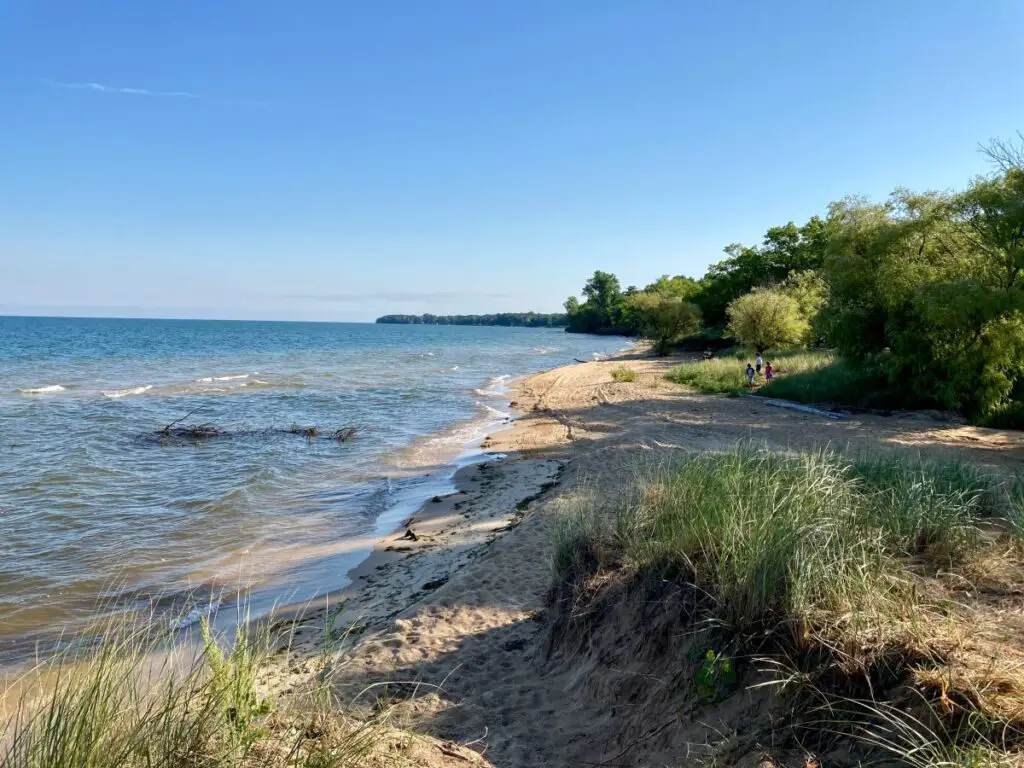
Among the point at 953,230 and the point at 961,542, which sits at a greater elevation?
the point at 953,230

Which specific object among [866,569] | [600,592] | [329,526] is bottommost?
[329,526]

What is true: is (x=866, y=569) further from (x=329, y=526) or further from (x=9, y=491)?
(x=9, y=491)

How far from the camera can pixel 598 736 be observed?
4164 millimetres

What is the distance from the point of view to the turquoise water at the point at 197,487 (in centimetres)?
892

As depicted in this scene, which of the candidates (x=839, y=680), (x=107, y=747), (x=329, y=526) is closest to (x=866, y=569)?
(x=839, y=680)

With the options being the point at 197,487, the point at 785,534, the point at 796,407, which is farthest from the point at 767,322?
the point at 785,534

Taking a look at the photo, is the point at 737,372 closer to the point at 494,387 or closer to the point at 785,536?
the point at 494,387

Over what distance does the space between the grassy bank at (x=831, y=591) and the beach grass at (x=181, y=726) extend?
219 cm

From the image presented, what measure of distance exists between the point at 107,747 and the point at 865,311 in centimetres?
2124

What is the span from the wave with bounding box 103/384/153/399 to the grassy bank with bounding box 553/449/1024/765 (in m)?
29.7

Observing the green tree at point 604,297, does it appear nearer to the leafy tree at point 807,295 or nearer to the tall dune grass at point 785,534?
the leafy tree at point 807,295

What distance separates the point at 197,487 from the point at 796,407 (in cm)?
1788

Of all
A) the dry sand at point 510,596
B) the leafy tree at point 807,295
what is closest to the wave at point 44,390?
the dry sand at point 510,596

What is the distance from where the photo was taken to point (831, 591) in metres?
3.64
